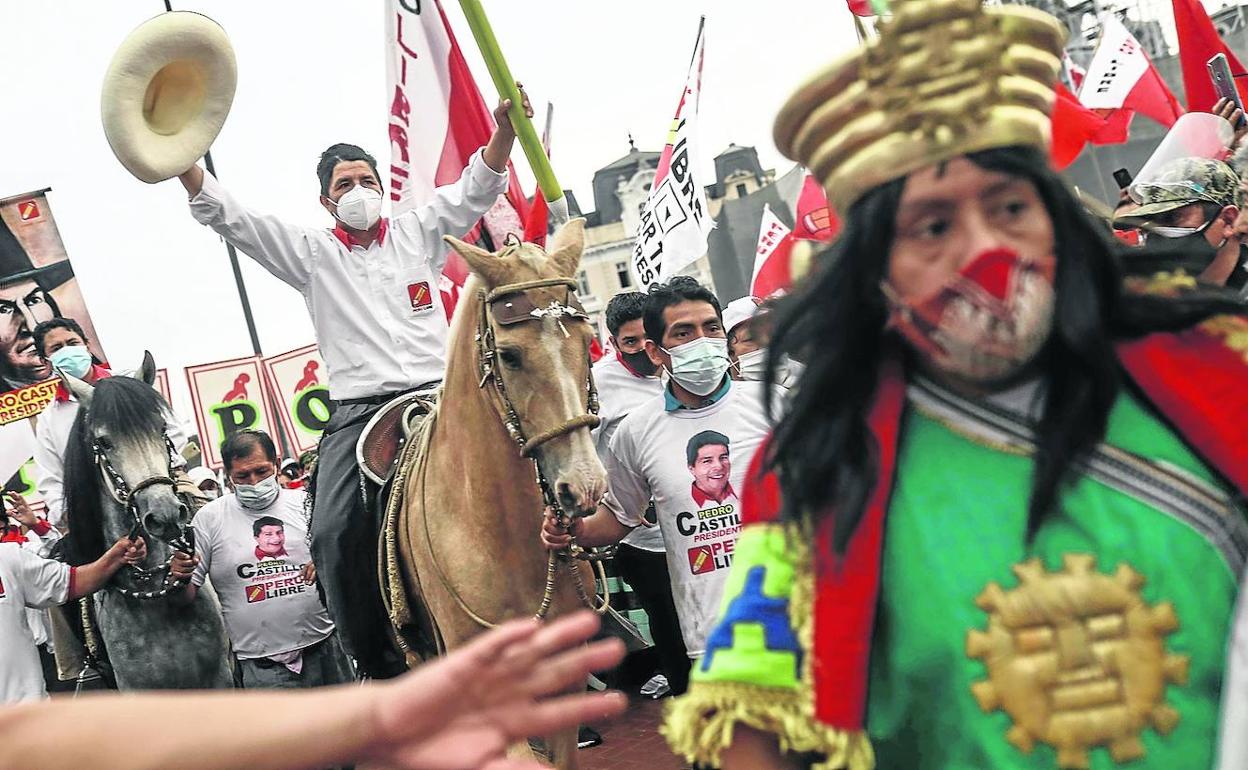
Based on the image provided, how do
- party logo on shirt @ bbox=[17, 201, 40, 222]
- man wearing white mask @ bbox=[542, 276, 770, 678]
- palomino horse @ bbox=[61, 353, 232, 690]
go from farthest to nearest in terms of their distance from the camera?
party logo on shirt @ bbox=[17, 201, 40, 222] < palomino horse @ bbox=[61, 353, 232, 690] < man wearing white mask @ bbox=[542, 276, 770, 678]

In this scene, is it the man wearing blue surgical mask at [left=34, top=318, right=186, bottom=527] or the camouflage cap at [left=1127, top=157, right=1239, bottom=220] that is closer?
the camouflage cap at [left=1127, top=157, right=1239, bottom=220]

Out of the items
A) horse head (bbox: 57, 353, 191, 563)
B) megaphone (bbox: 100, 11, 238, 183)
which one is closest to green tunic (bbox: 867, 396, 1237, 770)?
megaphone (bbox: 100, 11, 238, 183)

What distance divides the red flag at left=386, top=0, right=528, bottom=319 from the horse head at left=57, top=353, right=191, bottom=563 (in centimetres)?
198

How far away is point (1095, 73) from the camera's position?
30.5 feet

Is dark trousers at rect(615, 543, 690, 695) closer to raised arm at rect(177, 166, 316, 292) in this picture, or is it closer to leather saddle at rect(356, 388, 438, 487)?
leather saddle at rect(356, 388, 438, 487)

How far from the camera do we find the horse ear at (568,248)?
4.75 meters

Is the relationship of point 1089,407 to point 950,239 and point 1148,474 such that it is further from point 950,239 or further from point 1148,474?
point 950,239

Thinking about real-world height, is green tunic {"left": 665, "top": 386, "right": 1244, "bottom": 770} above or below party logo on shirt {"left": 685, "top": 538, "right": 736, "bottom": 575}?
above

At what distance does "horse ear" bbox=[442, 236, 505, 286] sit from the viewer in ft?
15.1

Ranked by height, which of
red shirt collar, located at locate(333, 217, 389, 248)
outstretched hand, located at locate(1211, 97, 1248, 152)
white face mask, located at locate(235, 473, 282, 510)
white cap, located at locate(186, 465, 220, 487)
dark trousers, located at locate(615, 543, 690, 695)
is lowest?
dark trousers, located at locate(615, 543, 690, 695)

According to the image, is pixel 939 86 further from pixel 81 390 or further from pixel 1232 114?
pixel 81 390

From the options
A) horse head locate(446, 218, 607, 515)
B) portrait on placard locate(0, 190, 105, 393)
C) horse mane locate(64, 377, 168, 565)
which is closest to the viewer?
horse head locate(446, 218, 607, 515)

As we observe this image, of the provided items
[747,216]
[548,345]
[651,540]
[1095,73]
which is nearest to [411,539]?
[548,345]

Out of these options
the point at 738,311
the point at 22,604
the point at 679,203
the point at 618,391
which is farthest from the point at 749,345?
the point at 22,604
